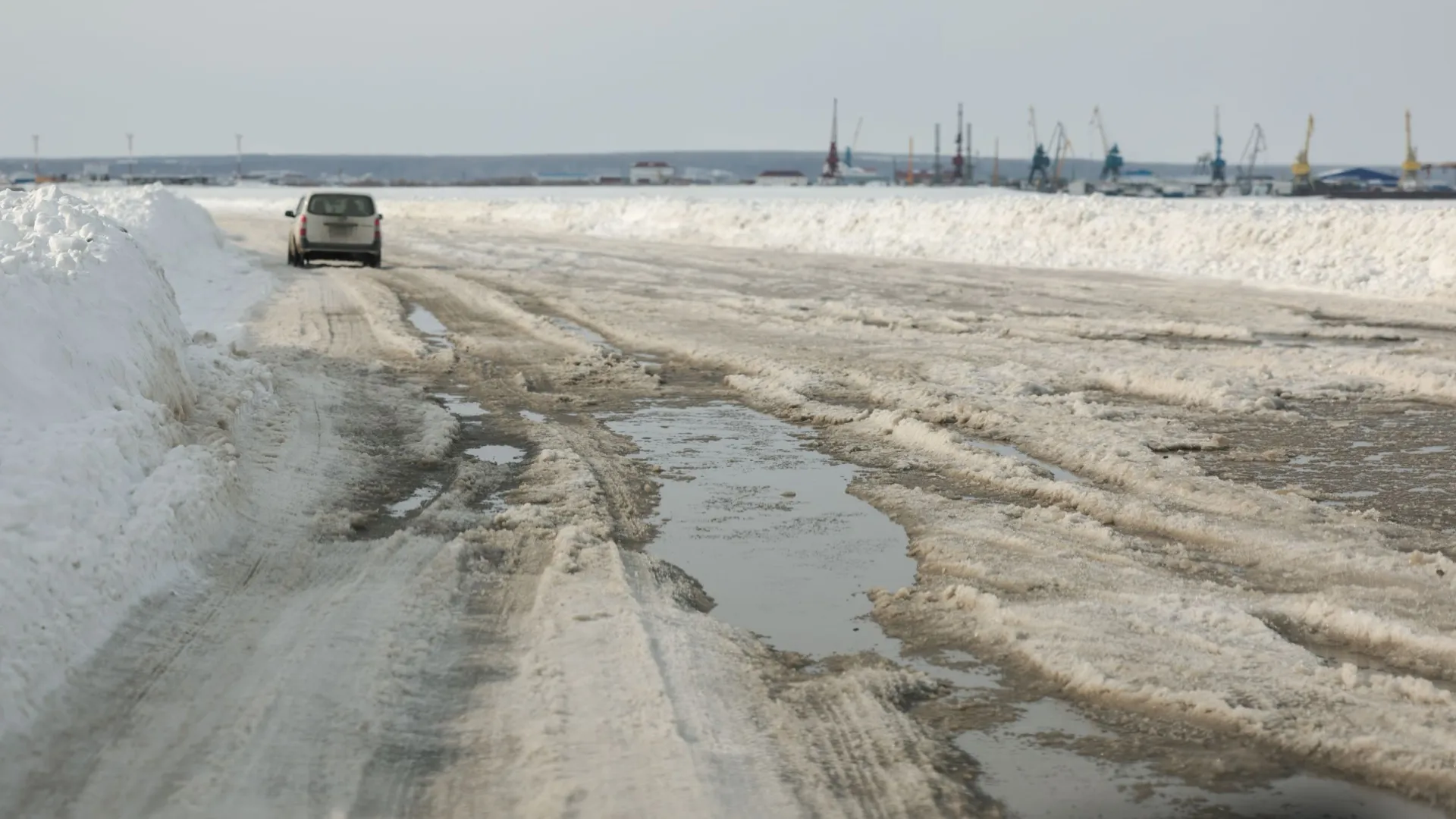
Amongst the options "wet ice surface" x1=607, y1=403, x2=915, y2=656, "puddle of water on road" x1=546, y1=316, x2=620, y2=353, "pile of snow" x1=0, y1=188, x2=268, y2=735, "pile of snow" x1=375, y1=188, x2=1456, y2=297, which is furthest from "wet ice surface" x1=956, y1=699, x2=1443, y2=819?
"pile of snow" x1=375, y1=188, x2=1456, y2=297

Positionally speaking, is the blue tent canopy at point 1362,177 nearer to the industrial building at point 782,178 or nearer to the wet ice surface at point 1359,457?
the industrial building at point 782,178

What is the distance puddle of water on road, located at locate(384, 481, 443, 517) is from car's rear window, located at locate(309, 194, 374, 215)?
20.2 meters

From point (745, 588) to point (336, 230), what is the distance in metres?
22.8

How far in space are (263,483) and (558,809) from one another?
191 inches

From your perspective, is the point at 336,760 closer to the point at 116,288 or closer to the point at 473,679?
the point at 473,679

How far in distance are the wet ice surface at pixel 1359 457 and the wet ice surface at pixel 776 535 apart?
2768mm

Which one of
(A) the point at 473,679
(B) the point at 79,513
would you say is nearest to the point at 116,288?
(B) the point at 79,513

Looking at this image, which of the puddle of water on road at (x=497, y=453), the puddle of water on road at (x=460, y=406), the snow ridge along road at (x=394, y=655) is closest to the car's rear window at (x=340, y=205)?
the puddle of water on road at (x=460, y=406)

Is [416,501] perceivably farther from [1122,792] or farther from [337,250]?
[337,250]

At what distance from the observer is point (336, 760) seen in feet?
14.9

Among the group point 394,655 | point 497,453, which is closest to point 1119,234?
point 497,453

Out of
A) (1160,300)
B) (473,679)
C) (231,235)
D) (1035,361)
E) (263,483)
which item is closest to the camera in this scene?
(473,679)

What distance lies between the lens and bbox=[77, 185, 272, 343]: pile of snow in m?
18.5

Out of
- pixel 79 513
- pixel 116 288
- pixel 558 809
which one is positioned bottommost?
pixel 558 809
